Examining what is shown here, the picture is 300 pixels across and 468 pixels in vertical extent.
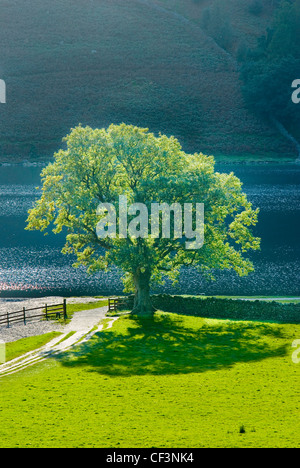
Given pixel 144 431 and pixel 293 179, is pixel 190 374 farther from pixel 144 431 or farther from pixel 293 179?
pixel 293 179

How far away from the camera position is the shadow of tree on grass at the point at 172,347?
3616 cm

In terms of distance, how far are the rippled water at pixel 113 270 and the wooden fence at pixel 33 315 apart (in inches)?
469

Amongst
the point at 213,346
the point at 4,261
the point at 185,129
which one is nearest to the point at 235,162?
the point at 185,129

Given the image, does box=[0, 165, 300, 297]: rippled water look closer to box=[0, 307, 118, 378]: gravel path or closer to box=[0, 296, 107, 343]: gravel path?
box=[0, 296, 107, 343]: gravel path

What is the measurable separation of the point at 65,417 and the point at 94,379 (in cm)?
614

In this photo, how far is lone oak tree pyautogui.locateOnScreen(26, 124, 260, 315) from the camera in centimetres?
4875

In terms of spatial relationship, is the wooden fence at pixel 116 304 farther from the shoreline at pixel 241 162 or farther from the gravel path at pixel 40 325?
the shoreline at pixel 241 162

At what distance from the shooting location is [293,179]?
139875 millimetres

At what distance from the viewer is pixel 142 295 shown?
2003 inches

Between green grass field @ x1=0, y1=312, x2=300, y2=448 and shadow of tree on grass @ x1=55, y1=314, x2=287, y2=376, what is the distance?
67 mm

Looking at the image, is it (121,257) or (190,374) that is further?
(121,257)

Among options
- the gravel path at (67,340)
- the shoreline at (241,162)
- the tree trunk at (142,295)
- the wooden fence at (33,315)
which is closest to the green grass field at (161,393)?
the gravel path at (67,340)

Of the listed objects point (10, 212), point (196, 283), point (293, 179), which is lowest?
point (196, 283)
